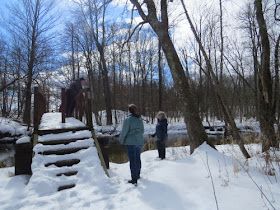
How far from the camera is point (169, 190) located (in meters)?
3.05

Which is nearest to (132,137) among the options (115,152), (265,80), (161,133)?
(161,133)

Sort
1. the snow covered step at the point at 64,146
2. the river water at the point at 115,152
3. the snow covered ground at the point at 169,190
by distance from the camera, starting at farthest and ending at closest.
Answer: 1. the river water at the point at 115,152
2. the snow covered step at the point at 64,146
3. the snow covered ground at the point at 169,190

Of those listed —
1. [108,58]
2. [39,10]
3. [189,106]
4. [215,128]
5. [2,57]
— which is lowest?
[215,128]

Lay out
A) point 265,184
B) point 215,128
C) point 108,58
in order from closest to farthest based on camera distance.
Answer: point 265,184, point 215,128, point 108,58

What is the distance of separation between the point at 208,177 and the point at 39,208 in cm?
280

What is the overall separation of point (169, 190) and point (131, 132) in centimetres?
139

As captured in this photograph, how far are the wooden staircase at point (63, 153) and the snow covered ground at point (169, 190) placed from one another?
8.6 inches

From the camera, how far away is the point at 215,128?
20.1 m

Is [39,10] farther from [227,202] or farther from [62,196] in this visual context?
[227,202]

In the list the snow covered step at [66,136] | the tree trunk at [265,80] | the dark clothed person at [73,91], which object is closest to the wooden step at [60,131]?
the snow covered step at [66,136]

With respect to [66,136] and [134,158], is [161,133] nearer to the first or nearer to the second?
[134,158]

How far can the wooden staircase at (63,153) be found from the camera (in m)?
3.84

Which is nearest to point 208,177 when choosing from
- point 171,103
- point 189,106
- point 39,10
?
point 189,106

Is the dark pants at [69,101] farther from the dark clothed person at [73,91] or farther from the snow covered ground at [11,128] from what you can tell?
the snow covered ground at [11,128]
